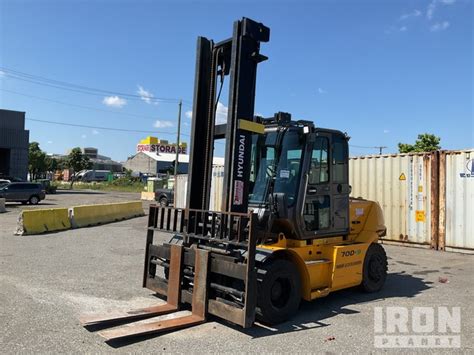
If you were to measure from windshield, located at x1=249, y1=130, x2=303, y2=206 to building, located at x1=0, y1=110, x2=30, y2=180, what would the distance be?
155ft

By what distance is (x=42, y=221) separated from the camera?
15188mm

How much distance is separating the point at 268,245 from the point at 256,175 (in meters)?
1.06

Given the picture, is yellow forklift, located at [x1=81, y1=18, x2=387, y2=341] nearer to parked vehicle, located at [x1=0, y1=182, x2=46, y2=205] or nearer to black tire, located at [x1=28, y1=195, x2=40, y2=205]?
parked vehicle, located at [x1=0, y1=182, x2=46, y2=205]

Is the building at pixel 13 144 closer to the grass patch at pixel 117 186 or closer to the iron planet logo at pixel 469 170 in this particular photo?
the grass patch at pixel 117 186

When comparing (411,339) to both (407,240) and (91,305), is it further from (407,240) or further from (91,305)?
(407,240)

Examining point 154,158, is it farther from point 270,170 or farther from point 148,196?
point 270,170

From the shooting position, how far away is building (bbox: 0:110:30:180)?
1839 inches

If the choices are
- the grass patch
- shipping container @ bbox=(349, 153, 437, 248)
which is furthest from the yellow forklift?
the grass patch

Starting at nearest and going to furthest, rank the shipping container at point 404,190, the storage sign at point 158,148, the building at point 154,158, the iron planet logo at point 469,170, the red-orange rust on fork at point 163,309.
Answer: the red-orange rust on fork at point 163,309
the iron planet logo at point 469,170
the shipping container at point 404,190
the building at point 154,158
the storage sign at point 158,148

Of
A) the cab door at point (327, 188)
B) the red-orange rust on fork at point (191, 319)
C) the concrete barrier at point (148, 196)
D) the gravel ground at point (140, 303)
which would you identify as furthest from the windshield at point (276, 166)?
the concrete barrier at point (148, 196)

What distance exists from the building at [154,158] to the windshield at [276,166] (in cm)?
7523

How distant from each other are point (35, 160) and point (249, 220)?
218ft

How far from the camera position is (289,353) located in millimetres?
4727

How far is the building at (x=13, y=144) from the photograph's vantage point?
46.7 metres
